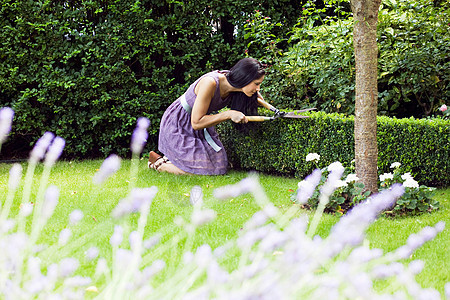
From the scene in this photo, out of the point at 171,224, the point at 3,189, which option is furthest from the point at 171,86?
the point at 171,224

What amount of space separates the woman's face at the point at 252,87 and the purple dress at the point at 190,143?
34 cm

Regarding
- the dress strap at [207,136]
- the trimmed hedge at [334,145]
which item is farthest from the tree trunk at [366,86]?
the dress strap at [207,136]

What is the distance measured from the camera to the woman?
4.55 metres

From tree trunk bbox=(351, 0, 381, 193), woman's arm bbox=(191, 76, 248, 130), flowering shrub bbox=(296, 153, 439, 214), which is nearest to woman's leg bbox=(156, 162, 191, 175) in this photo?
woman's arm bbox=(191, 76, 248, 130)

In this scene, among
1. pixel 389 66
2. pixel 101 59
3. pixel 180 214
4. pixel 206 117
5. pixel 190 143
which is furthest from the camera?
pixel 101 59

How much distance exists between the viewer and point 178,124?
508cm

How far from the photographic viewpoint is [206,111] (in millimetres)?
4684

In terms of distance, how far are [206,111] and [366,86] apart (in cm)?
184

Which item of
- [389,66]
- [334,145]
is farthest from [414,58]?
[334,145]

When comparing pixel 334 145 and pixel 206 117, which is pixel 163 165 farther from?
pixel 334 145

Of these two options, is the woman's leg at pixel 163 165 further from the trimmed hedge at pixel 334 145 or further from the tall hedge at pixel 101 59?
the tall hedge at pixel 101 59

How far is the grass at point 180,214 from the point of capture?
242 centimetres

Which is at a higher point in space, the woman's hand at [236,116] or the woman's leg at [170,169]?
the woman's hand at [236,116]

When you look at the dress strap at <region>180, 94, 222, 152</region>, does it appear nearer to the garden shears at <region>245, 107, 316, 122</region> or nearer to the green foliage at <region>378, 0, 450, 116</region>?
the garden shears at <region>245, 107, 316, 122</region>
